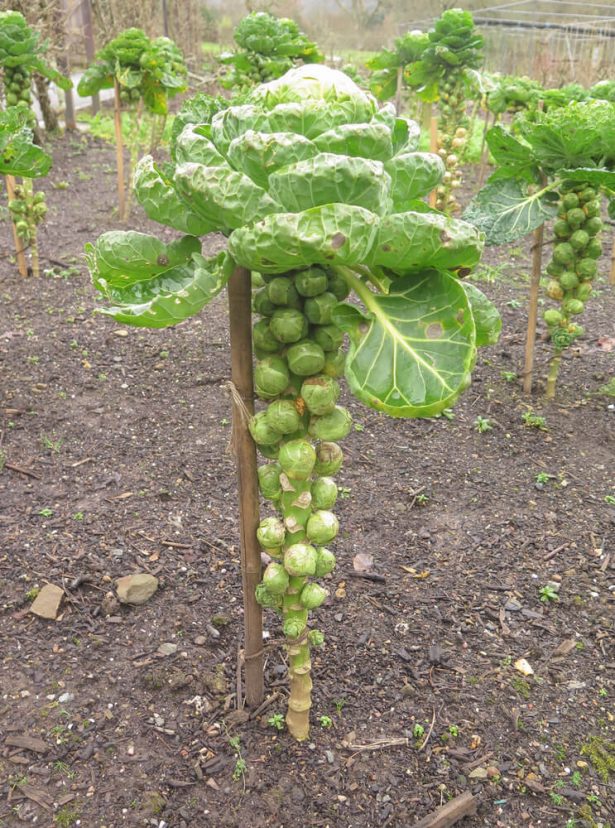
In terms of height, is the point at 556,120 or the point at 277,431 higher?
the point at 556,120

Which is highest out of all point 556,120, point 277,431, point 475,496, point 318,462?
point 556,120

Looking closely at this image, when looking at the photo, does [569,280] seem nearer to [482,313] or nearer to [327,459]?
[482,313]

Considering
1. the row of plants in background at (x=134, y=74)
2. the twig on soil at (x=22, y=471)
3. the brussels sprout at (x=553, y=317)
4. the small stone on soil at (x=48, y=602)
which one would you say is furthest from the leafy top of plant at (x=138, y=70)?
the small stone on soil at (x=48, y=602)

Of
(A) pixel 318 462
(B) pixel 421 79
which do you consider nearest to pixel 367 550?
(A) pixel 318 462

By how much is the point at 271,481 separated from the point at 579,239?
2.38 metres

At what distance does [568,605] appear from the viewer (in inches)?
99.1

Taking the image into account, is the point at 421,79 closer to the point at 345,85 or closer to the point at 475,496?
the point at 475,496

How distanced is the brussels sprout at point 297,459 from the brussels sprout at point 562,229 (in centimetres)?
239

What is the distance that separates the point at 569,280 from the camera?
340 centimetres

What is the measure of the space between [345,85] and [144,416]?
102 inches

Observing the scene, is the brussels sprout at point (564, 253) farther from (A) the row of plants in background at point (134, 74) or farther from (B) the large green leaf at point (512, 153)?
(A) the row of plants in background at point (134, 74)

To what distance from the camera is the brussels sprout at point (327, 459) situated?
158 centimetres

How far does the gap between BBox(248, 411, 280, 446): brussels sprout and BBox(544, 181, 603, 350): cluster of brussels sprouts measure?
2.35 meters

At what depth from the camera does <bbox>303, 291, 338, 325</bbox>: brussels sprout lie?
135 cm
